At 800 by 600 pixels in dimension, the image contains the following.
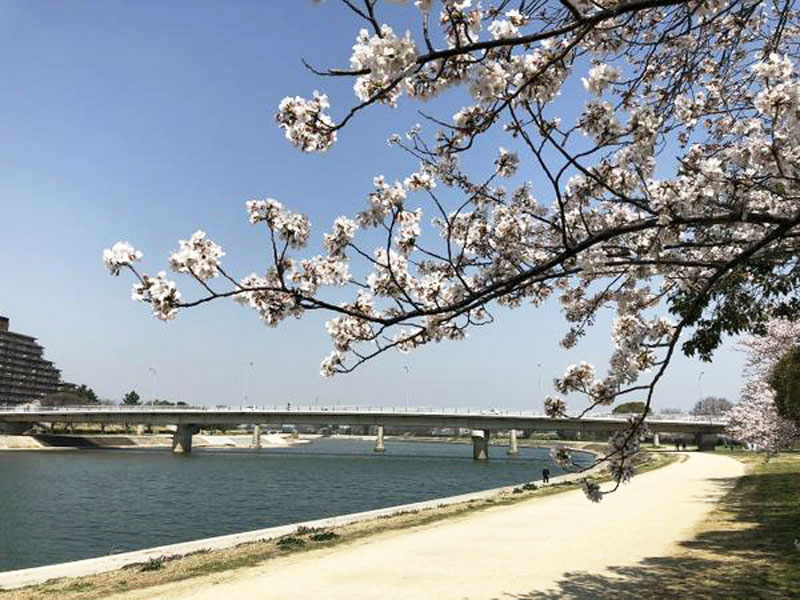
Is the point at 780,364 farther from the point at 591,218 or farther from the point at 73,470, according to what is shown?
the point at 73,470

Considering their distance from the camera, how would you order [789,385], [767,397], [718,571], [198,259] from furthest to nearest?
[767,397] → [789,385] → [718,571] → [198,259]

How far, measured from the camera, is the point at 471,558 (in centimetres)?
1259

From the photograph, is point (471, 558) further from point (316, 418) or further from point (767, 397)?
point (316, 418)

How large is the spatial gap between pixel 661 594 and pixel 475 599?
278cm

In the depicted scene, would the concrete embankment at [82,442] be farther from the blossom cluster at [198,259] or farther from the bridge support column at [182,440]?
the blossom cluster at [198,259]

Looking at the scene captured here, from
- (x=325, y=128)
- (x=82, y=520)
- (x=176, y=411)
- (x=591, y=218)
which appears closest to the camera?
(x=325, y=128)

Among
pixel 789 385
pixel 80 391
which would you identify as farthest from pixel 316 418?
pixel 80 391

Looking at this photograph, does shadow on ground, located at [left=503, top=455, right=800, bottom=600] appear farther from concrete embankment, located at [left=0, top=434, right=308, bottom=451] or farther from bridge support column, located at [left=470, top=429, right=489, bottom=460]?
concrete embankment, located at [left=0, top=434, right=308, bottom=451]

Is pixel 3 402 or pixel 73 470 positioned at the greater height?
pixel 3 402

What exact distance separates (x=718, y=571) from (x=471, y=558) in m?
4.45

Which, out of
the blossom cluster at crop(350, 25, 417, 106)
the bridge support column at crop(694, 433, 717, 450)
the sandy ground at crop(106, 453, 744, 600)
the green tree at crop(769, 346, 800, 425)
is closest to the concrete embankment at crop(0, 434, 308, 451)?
the sandy ground at crop(106, 453, 744, 600)

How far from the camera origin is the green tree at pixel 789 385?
1532 centimetres

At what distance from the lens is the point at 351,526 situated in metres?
18.6

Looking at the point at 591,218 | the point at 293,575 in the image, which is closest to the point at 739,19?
the point at 591,218
